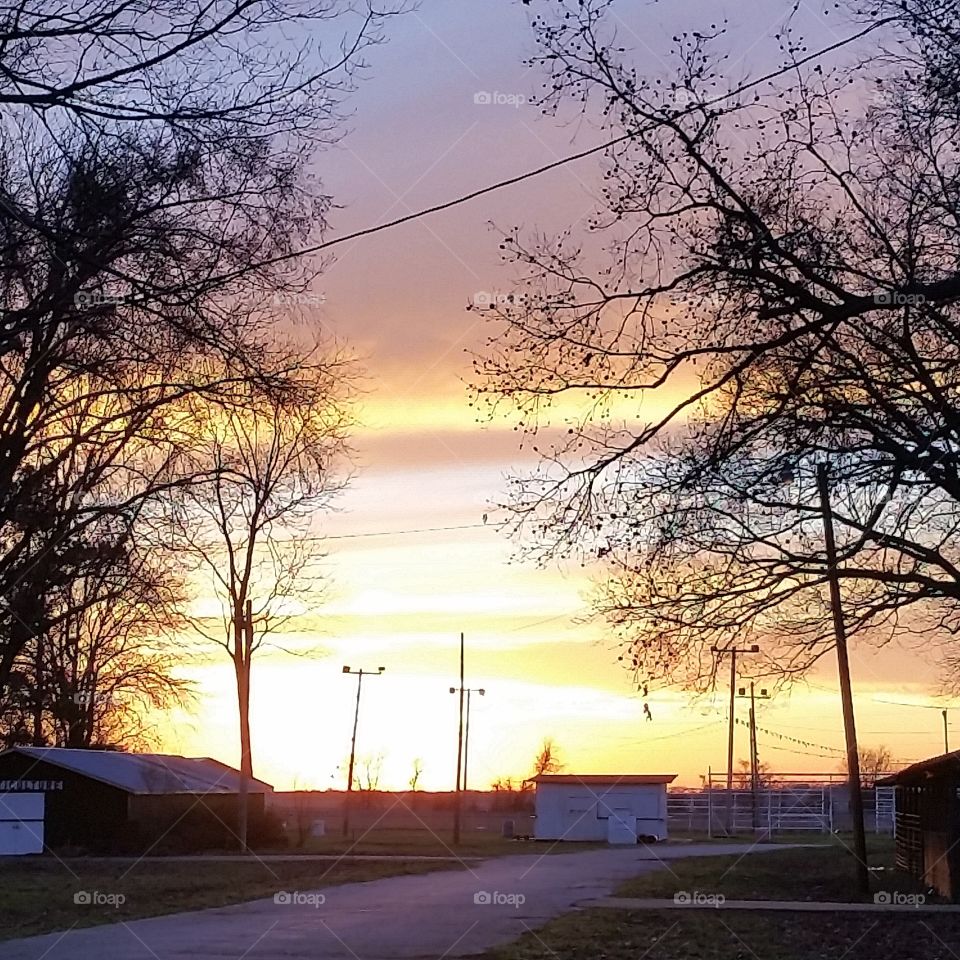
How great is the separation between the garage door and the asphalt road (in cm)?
2436

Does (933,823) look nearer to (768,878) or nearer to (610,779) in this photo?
(768,878)

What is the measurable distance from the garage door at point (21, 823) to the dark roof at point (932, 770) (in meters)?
31.5

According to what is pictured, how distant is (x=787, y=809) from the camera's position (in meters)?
75.9

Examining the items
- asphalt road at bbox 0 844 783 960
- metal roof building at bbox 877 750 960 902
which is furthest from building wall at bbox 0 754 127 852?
metal roof building at bbox 877 750 960 902

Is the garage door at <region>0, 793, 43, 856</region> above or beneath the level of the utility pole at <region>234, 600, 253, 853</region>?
beneath

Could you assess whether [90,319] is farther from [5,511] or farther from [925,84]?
[5,511]

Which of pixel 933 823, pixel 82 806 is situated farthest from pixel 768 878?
pixel 82 806

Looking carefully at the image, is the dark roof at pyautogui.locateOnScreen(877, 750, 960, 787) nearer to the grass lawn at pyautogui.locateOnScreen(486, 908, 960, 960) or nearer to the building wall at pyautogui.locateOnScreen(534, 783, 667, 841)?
the grass lawn at pyautogui.locateOnScreen(486, 908, 960, 960)

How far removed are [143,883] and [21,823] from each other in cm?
2344

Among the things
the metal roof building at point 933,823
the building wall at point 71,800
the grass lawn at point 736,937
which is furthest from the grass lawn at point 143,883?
the metal roof building at point 933,823

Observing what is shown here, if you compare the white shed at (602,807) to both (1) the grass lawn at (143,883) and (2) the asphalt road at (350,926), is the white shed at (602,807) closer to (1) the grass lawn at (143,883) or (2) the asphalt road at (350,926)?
(1) the grass lawn at (143,883)

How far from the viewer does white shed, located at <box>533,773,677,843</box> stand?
228 feet

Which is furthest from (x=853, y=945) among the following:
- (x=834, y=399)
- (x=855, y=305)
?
(x=855, y=305)

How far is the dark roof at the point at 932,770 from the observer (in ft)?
85.9
